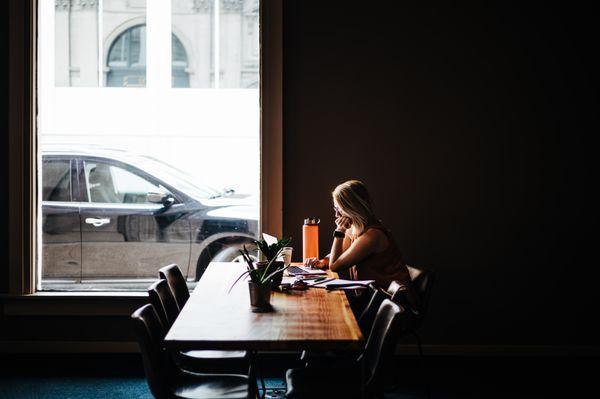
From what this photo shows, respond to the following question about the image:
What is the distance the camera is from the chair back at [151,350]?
8.41 ft

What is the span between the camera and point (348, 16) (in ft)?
15.2

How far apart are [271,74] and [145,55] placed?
94cm

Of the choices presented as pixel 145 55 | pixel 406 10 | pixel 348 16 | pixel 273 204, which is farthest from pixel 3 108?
pixel 406 10

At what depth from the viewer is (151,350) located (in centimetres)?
258

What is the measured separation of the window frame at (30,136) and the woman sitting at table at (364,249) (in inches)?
30.7

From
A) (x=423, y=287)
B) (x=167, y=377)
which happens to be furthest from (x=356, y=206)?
(x=167, y=377)

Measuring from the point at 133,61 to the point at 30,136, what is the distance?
0.90 m

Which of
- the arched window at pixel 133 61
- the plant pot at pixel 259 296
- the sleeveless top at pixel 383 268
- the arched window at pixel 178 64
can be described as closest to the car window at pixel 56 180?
the arched window at pixel 133 61

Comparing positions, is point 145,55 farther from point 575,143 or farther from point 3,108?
point 575,143

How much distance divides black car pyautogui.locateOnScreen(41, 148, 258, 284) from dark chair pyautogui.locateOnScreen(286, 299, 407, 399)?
196cm

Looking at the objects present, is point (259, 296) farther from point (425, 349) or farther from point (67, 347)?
point (67, 347)

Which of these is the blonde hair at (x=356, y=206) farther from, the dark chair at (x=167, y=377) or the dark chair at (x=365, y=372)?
the dark chair at (x=167, y=377)

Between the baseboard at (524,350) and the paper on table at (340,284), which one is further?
the baseboard at (524,350)

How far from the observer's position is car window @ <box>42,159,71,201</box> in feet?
15.6
